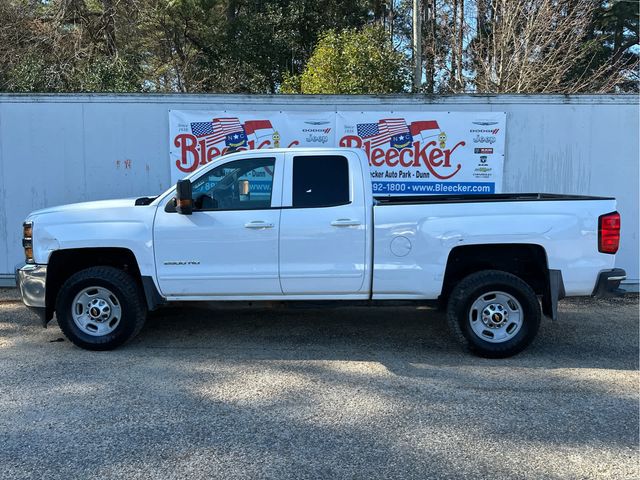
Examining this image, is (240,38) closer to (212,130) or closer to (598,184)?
(212,130)

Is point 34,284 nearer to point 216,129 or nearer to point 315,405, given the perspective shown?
point 315,405

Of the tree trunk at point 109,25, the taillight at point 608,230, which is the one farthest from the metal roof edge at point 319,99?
the tree trunk at point 109,25

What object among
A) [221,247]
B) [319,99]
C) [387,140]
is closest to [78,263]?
[221,247]

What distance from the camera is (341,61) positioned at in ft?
40.4

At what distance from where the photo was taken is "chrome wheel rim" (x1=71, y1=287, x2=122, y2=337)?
545cm

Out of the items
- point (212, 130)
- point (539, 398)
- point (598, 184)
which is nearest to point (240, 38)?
point (212, 130)

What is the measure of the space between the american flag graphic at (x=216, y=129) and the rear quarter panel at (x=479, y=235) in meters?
3.70

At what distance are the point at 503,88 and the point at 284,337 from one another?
11032 mm

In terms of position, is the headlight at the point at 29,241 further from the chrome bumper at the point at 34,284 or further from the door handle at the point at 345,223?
the door handle at the point at 345,223

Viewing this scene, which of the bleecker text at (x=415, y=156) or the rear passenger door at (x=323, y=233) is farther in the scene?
the bleecker text at (x=415, y=156)

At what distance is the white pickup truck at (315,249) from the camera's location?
5.17 metres

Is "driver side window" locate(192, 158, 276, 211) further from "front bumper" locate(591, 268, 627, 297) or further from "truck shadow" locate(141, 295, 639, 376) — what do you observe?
"front bumper" locate(591, 268, 627, 297)

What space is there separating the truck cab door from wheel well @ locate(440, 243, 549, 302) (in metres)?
1.74

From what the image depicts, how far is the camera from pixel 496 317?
530cm
